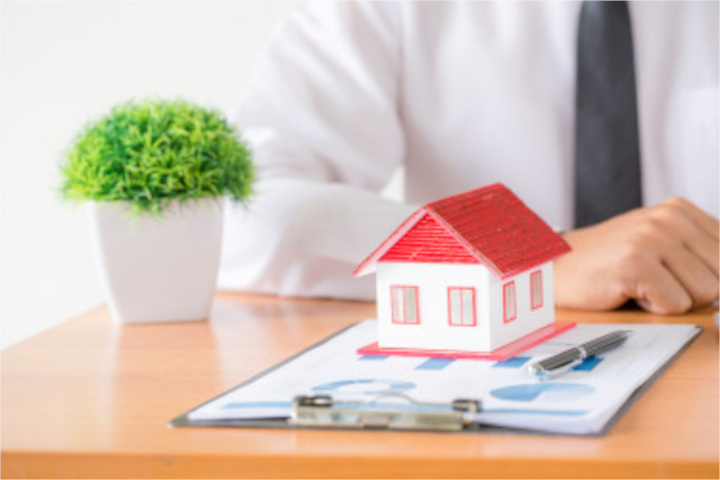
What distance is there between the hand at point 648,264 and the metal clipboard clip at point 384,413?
475 mm

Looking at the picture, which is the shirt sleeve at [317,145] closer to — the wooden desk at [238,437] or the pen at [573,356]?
the wooden desk at [238,437]

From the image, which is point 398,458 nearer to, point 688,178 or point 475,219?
point 475,219

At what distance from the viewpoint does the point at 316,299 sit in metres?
1.38

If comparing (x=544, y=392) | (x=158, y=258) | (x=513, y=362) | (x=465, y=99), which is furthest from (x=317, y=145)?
(x=544, y=392)

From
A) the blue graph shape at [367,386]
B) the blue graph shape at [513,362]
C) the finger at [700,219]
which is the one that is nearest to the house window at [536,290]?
the blue graph shape at [513,362]

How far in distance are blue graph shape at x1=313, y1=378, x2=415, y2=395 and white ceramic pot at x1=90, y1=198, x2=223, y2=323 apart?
16.8 inches

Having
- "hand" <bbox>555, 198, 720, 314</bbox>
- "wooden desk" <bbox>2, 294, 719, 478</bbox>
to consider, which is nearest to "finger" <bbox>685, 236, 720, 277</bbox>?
"hand" <bbox>555, 198, 720, 314</bbox>

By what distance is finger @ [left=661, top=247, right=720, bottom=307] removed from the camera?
47.1 inches

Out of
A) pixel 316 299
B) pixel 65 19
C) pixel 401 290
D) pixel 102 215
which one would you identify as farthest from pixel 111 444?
pixel 65 19

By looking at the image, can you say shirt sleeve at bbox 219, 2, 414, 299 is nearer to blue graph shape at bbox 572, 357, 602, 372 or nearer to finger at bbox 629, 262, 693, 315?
finger at bbox 629, 262, 693, 315

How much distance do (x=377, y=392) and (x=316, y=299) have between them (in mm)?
574

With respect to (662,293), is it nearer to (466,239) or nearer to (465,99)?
(466,239)

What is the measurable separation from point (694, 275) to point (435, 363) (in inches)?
16.0

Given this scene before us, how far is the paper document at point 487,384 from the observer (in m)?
0.75
